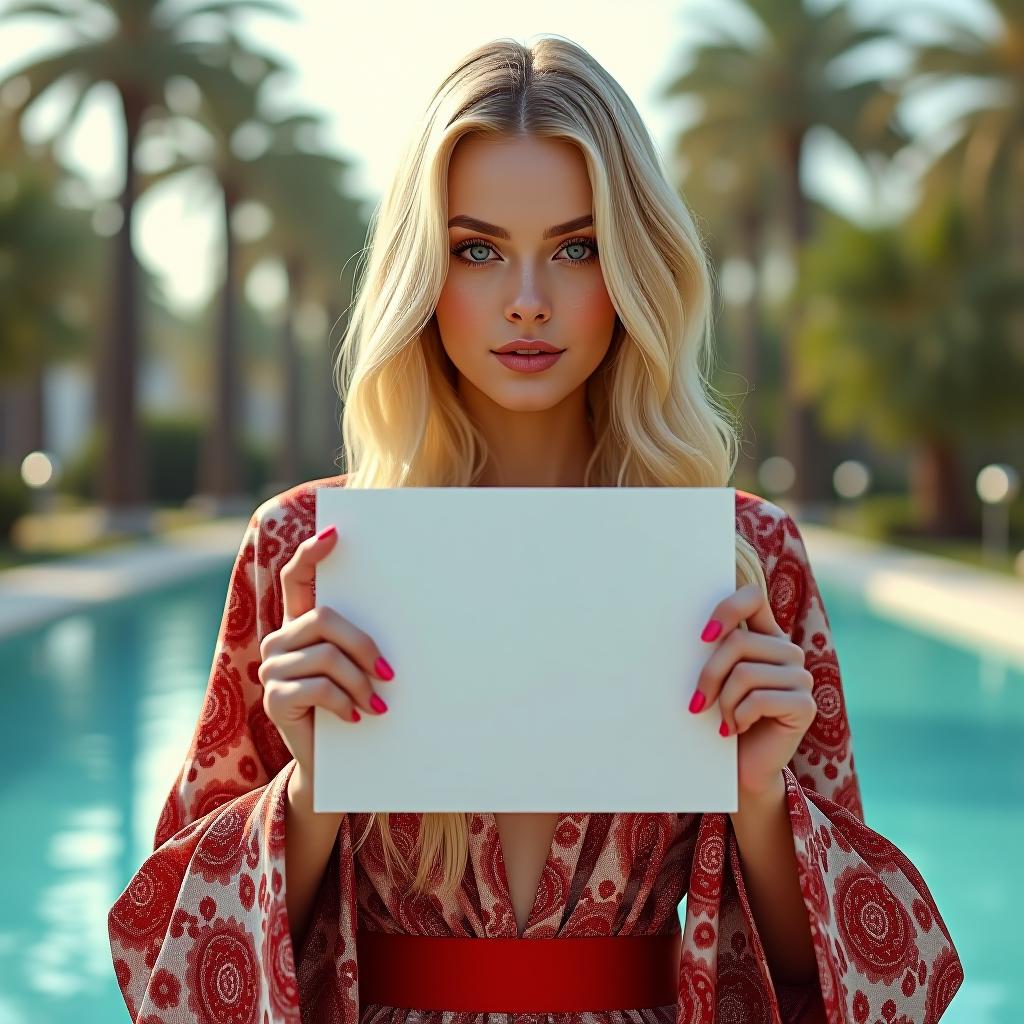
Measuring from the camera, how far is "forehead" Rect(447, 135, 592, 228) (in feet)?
5.89

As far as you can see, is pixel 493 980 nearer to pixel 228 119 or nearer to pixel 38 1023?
pixel 38 1023

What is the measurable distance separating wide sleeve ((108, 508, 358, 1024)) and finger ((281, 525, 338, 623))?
0.22 m

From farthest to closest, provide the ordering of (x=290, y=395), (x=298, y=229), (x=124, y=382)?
(x=290, y=395)
(x=298, y=229)
(x=124, y=382)

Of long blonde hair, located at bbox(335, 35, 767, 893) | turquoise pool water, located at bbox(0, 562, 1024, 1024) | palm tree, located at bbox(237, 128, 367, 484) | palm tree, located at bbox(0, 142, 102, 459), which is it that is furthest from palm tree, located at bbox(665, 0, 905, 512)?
long blonde hair, located at bbox(335, 35, 767, 893)

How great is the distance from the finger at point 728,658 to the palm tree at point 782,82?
2266cm

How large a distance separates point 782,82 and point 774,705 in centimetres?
2421

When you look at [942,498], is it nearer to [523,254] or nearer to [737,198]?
[737,198]

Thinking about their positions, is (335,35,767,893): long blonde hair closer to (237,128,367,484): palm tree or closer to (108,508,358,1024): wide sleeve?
(108,508,358,1024): wide sleeve

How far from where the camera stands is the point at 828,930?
1696 millimetres

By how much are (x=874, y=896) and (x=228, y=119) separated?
21.7 meters

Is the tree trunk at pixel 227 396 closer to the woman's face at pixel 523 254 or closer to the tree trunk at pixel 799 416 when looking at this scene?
the tree trunk at pixel 799 416

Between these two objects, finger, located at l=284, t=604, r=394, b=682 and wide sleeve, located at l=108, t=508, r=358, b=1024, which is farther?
wide sleeve, located at l=108, t=508, r=358, b=1024

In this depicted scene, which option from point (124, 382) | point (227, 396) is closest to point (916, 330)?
point (124, 382)

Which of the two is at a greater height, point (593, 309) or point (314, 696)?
point (593, 309)
